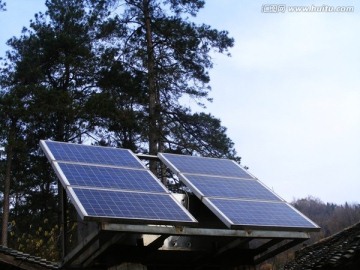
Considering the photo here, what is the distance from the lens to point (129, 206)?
700cm

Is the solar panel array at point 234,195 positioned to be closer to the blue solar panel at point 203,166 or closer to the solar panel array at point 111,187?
the blue solar panel at point 203,166

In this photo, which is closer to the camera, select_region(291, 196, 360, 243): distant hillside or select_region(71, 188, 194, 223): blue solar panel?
select_region(71, 188, 194, 223): blue solar panel

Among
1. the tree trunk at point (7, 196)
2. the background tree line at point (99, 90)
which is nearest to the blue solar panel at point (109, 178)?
the background tree line at point (99, 90)

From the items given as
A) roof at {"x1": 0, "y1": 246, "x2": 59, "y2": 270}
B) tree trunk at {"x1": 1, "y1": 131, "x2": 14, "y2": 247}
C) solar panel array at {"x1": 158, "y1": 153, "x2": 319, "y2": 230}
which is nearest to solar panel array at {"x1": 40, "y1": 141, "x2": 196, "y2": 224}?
solar panel array at {"x1": 158, "y1": 153, "x2": 319, "y2": 230}

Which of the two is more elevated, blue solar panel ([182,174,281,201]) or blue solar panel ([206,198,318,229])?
blue solar panel ([182,174,281,201])

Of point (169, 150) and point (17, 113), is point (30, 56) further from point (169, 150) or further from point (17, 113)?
point (169, 150)

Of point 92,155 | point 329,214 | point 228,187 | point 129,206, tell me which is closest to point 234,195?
point 228,187

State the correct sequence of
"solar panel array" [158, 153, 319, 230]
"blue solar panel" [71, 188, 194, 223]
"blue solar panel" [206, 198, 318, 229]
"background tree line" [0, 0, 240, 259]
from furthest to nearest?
"background tree line" [0, 0, 240, 259] → "solar panel array" [158, 153, 319, 230] → "blue solar panel" [206, 198, 318, 229] → "blue solar panel" [71, 188, 194, 223]

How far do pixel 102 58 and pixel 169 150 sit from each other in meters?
5.58

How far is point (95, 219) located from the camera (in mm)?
6375

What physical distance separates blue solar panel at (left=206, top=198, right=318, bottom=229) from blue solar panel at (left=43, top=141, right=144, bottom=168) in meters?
1.60

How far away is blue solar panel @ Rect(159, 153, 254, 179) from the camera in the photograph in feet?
30.3

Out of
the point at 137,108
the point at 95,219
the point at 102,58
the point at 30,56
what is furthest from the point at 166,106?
the point at 95,219

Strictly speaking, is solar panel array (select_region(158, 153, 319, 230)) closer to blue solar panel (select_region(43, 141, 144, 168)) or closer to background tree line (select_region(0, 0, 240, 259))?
blue solar panel (select_region(43, 141, 144, 168))
